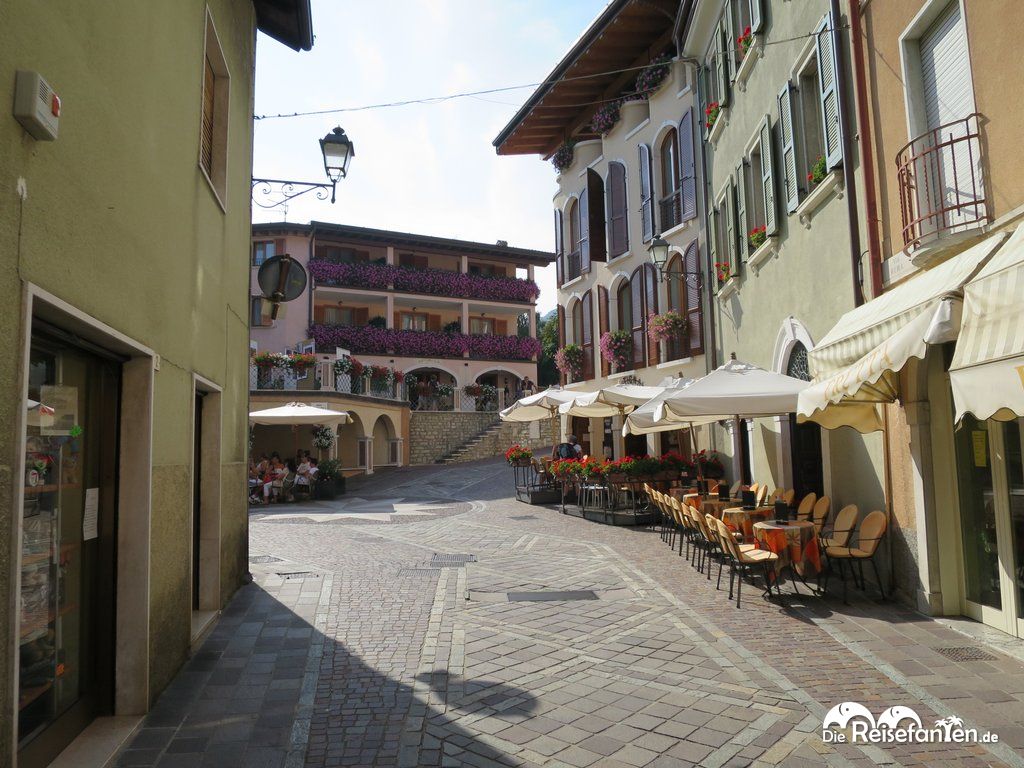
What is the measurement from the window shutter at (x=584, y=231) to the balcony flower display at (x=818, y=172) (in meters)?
13.6

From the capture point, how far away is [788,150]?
10477 millimetres

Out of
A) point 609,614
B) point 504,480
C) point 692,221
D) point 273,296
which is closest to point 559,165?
point 692,221

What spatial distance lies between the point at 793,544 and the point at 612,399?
735cm

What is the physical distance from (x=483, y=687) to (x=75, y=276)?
3.52 m

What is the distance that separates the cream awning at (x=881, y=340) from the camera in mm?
5363

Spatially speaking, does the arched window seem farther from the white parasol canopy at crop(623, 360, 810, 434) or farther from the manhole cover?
the manhole cover

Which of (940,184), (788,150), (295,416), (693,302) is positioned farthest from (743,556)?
(295,416)

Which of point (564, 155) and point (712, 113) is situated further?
point (564, 155)

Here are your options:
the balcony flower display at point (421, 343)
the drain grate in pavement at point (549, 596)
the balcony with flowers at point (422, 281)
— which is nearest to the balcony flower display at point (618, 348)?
the drain grate in pavement at point (549, 596)

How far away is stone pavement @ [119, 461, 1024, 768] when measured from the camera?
4.02 m

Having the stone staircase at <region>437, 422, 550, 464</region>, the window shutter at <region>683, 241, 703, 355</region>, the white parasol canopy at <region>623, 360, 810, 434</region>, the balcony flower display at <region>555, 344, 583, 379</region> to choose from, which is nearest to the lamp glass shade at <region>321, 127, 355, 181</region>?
the white parasol canopy at <region>623, 360, 810, 434</region>

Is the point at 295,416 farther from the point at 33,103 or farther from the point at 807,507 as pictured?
the point at 33,103

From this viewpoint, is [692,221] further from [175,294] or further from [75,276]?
[75,276]

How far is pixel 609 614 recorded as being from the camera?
7062 millimetres
